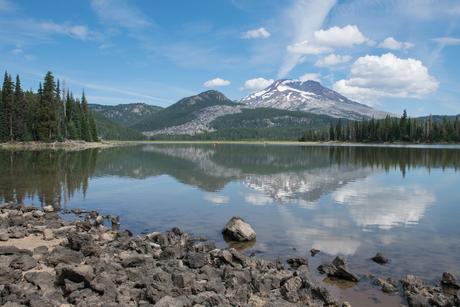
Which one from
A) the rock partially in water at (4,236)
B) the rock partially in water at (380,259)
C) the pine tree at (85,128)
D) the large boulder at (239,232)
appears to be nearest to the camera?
the rock partially in water at (380,259)

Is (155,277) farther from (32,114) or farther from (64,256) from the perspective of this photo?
(32,114)

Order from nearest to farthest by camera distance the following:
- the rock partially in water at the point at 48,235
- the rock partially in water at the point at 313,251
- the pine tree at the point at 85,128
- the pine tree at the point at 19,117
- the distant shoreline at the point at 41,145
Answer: the rock partially in water at the point at 313,251, the rock partially in water at the point at 48,235, the distant shoreline at the point at 41,145, the pine tree at the point at 19,117, the pine tree at the point at 85,128

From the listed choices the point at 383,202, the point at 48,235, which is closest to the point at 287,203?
the point at 383,202

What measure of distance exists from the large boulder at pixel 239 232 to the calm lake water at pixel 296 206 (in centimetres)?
64

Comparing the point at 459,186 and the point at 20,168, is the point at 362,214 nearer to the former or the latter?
the point at 459,186

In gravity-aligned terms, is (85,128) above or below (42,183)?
above

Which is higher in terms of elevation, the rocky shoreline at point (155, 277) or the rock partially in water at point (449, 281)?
the rocky shoreline at point (155, 277)

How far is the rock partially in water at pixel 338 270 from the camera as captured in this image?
62.2 ft

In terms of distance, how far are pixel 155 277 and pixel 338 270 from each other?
8.32 metres

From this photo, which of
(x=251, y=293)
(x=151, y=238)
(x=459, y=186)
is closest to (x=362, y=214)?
(x=151, y=238)

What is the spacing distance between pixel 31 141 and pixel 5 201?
102207 mm

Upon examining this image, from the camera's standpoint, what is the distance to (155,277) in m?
16.5

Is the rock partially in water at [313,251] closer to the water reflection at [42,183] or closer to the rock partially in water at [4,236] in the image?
the rock partially in water at [4,236]

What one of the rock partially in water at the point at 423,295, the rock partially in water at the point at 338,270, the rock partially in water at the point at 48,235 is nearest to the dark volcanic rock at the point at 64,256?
the rock partially in water at the point at 48,235
